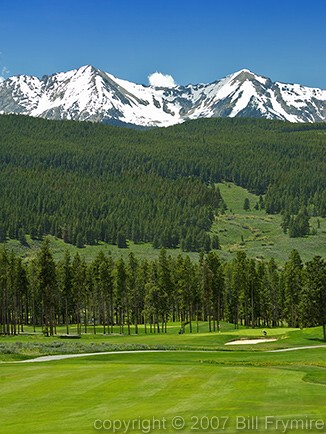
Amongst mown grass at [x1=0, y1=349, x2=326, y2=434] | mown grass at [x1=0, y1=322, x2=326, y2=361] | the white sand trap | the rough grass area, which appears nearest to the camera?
the rough grass area

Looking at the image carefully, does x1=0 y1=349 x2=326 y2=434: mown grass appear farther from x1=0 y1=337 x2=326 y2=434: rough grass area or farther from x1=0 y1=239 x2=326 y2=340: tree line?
x1=0 y1=239 x2=326 y2=340: tree line

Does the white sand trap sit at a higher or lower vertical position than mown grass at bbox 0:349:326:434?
lower

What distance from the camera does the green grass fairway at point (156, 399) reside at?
25.1 meters

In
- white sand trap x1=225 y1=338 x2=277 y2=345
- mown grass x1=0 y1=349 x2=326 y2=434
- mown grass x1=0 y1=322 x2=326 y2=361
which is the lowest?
white sand trap x1=225 y1=338 x2=277 y2=345

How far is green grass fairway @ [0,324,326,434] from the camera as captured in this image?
25109 mm

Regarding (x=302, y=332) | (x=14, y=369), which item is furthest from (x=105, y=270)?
(x=14, y=369)

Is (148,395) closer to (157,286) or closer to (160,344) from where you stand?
(160,344)

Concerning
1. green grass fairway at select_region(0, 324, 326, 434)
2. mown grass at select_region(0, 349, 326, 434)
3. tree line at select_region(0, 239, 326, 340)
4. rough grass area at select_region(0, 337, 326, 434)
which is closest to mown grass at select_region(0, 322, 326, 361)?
tree line at select_region(0, 239, 326, 340)

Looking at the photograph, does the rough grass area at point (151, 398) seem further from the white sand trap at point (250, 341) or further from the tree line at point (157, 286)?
the tree line at point (157, 286)

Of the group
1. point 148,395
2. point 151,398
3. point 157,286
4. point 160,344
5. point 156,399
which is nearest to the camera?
point 156,399

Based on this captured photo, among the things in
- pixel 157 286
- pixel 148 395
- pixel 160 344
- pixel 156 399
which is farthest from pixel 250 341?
pixel 156 399

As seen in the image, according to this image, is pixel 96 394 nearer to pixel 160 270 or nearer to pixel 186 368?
pixel 186 368

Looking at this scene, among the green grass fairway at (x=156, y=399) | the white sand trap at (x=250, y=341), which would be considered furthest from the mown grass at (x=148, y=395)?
the white sand trap at (x=250, y=341)

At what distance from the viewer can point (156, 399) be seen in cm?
3142
